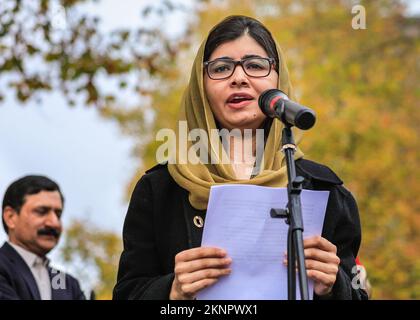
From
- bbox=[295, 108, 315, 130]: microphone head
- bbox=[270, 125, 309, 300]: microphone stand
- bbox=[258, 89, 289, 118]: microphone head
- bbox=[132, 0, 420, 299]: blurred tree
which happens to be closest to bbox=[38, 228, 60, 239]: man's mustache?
bbox=[258, 89, 289, 118]: microphone head

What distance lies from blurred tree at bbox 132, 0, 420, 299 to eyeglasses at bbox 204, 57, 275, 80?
44.4ft

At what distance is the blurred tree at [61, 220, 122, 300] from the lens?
24.9 m

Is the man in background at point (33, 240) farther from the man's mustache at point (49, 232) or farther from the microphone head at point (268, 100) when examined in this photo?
the microphone head at point (268, 100)

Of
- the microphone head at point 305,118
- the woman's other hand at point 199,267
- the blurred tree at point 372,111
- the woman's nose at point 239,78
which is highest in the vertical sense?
the blurred tree at point 372,111

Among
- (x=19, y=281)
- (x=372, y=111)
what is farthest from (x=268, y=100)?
(x=372, y=111)

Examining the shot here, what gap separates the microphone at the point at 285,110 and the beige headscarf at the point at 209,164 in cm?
27

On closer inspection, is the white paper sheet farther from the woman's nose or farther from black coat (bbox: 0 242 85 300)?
black coat (bbox: 0 242 85 300)

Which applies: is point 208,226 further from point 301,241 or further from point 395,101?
point 395,101

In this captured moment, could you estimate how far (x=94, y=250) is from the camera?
29266mm

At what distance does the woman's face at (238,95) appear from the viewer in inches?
143

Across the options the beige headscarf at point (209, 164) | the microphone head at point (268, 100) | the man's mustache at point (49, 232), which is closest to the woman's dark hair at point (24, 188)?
the man's mustache at point (49, 232)

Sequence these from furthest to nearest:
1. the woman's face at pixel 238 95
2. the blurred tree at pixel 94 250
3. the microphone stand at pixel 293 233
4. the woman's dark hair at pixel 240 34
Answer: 1. the blurred tree at pixel 94 250
2. the woman's dark hair at pixel 240 34
3. the woman's face at pixel 238 95
4. the microphone stand at pixel 293 233
